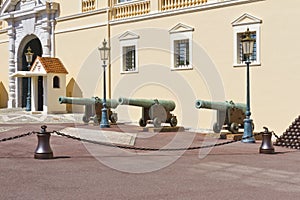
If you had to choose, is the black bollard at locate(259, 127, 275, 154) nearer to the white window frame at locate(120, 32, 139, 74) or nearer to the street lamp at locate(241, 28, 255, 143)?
the street lamp at locate(241, 28, 255, 143)

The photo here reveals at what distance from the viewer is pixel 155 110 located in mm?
16938

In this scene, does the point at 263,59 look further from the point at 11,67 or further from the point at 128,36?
the point at 11,67

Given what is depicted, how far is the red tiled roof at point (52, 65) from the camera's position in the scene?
22.7m

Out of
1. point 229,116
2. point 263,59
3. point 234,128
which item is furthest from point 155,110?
point 263,59

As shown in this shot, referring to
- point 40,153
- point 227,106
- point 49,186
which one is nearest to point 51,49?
point 227,106

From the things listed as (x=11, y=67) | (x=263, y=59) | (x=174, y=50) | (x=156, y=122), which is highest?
(x=174, y=50)

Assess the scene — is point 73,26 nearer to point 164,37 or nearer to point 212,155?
point 164,37

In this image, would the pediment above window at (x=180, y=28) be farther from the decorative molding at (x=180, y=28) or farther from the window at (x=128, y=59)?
the window at (x=128, y=59)

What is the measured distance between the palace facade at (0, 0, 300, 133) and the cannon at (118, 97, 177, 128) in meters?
1.33

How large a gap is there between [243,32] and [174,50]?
10.9 ft

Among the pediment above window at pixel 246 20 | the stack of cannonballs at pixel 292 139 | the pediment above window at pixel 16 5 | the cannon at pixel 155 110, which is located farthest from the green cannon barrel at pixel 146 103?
the pediment above window at pixel 16 5

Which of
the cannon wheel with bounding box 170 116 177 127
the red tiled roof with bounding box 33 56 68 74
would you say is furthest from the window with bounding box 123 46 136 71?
the cannon wheel with bounding box 170 116 177 127

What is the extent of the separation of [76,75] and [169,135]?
28.9ft

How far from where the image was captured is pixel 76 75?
2325 cm
